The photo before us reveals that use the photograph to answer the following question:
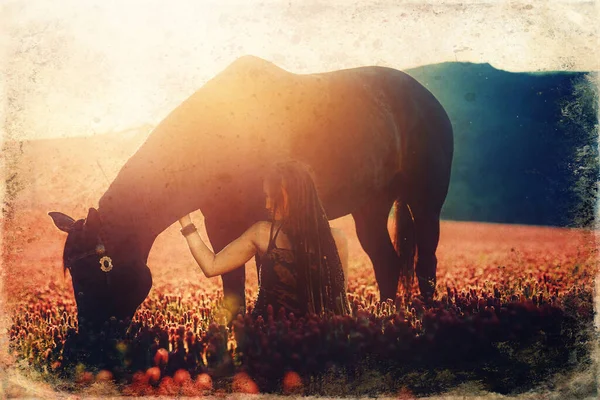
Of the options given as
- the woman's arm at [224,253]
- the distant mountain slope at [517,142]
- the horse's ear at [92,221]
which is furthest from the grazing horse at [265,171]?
the woman's arm at [224,253]

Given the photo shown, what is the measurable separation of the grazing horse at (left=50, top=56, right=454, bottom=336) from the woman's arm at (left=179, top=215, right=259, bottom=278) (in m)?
0.29

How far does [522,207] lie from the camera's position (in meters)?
4.64

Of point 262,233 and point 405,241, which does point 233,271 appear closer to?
point 262,233

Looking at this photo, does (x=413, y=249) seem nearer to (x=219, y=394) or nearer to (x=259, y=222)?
(x=259, y=222)

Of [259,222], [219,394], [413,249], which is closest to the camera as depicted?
[259,222]

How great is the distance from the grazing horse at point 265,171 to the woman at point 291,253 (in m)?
0.33

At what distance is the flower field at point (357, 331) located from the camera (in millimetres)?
4410

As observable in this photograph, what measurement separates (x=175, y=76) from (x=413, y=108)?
1.88m

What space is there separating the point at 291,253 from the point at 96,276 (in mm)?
1379

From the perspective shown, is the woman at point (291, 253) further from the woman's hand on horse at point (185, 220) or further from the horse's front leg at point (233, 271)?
the horse's front leg at point (233, 271)

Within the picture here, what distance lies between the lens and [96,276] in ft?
13.8

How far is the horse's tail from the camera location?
4754 millimetres

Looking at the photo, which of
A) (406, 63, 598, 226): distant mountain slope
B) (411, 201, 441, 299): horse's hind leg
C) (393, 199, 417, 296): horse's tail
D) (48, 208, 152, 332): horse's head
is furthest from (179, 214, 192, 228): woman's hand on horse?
(406, 63, 598, 226): distant mountain slope

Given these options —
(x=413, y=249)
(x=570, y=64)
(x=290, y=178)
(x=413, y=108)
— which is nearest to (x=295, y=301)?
(x=290, y=178)
